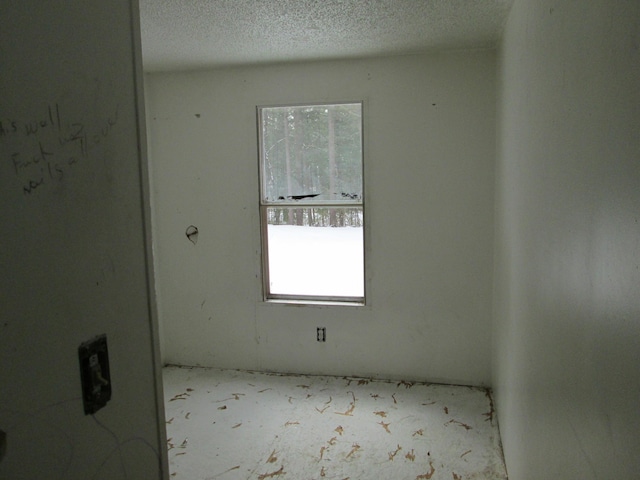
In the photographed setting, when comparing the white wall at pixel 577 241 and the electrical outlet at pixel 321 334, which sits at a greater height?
the white wall at pixel 577 241

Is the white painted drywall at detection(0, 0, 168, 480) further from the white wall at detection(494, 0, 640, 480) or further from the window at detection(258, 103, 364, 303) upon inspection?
the window at detection(258, 103, 364, 303)

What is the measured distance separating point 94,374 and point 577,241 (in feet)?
3.89

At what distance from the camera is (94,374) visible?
99 centimetres

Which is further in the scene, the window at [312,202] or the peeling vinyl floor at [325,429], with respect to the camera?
the window at [312,202]

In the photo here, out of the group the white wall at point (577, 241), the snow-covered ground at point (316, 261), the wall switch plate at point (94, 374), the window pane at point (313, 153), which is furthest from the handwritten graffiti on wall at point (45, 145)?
the snow-covered ground at point (316, 261)

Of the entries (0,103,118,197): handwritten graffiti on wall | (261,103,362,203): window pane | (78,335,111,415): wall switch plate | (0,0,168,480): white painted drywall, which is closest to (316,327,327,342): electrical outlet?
(261,103,362,203): window pane

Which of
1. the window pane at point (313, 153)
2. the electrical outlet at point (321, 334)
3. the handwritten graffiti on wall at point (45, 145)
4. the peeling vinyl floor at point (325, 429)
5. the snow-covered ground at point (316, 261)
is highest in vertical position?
the window pane at point (313, 153)

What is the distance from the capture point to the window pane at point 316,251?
3676mm

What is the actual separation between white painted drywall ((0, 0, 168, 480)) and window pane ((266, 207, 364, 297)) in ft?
8.40

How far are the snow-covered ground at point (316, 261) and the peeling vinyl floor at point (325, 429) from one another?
73 cm

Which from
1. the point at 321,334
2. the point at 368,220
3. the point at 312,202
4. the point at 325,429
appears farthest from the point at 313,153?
the point at 325,429

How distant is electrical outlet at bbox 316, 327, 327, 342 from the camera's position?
374cm

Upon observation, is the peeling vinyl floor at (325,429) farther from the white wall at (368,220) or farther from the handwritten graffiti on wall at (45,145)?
the handwritten graffiti on wall at (45,145)

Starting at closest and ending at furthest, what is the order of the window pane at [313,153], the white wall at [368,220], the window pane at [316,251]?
the white wall at [368,220]
the window pane at [313,153]
the window pane at [316,251]
